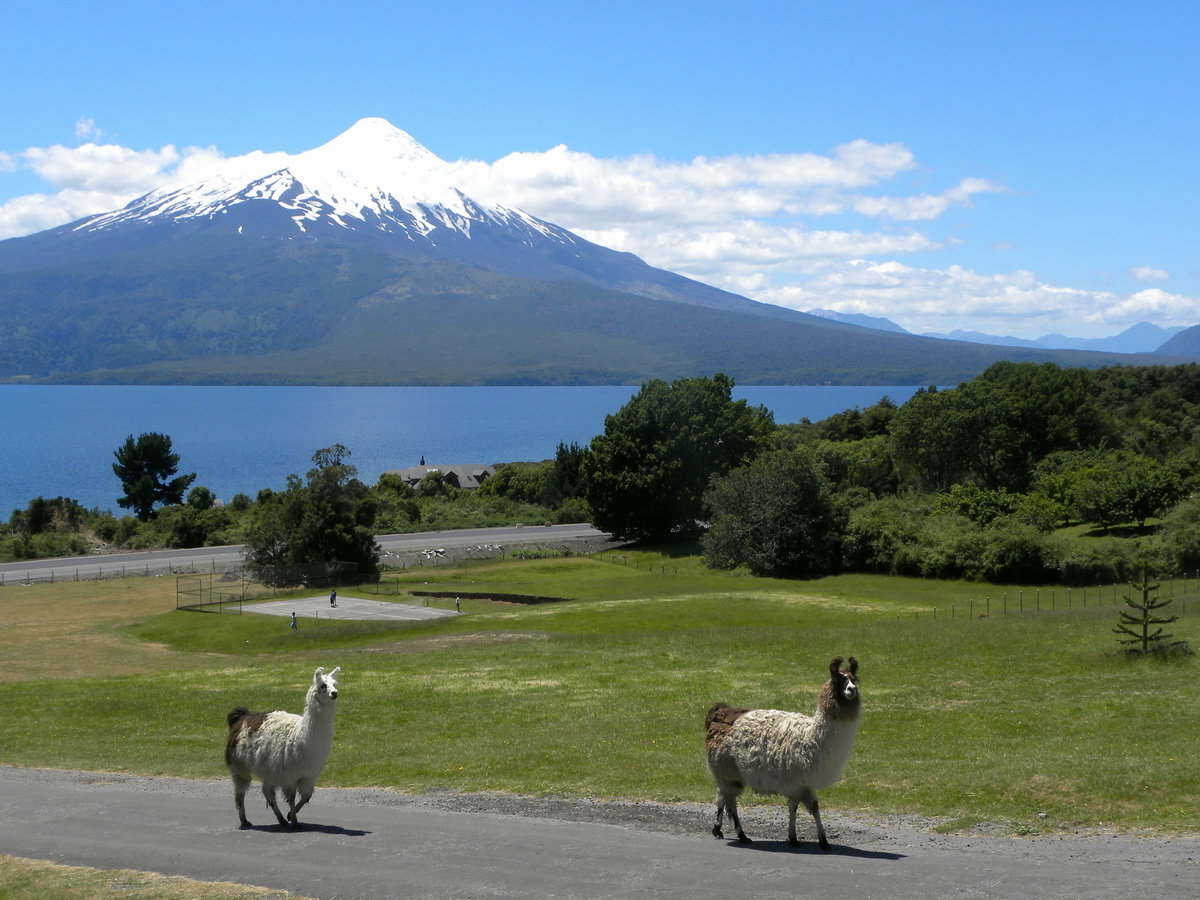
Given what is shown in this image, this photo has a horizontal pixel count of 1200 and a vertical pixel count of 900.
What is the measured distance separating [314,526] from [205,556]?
1967cm

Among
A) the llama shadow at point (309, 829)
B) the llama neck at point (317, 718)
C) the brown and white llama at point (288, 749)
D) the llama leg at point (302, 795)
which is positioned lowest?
the llama shadow at point (309, 829)

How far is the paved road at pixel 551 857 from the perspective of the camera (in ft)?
37.9

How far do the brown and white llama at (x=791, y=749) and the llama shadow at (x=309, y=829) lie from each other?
5.07 meters

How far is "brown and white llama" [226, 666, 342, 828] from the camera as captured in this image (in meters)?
14.9

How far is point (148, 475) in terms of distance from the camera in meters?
116

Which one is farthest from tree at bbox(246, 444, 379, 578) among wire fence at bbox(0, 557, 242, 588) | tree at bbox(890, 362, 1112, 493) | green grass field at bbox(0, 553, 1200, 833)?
tree at bbox(890, 362, 1112, 493)

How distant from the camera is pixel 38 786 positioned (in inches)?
764

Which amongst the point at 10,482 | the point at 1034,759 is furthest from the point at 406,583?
the point at 10,482

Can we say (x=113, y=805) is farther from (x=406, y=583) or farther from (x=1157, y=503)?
(x=1157, y=503)

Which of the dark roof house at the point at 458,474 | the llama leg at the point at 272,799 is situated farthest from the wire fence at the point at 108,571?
the dark roof house at the point at 458,474

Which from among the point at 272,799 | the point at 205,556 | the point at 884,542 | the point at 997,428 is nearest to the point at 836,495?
the point at 884,542

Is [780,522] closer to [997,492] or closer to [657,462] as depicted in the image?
[657,462]

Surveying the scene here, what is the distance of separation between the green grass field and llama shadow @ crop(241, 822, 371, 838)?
3531 mm

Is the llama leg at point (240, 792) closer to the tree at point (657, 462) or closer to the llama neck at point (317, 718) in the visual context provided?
the llama neck at point (317, 718)
